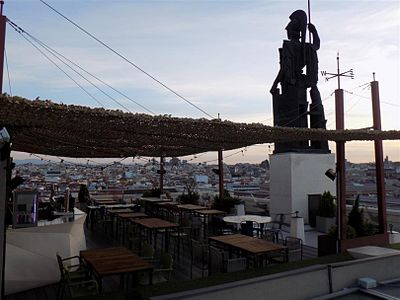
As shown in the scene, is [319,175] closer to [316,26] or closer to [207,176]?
[316,26]

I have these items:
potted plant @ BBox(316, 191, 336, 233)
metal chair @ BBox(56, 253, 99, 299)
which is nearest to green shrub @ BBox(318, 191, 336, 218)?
potted plant @ BBox(316, 191, 336, 233)

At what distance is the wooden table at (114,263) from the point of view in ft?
13.0

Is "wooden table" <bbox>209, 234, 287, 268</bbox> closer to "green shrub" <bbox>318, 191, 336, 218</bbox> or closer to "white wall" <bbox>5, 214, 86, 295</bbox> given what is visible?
"white wall" <bbox>5, 214, 86, 295</bbox>

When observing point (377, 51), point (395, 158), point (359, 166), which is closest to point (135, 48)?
point (377, 51)

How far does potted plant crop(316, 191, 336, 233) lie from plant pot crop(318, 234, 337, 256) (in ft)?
7.37

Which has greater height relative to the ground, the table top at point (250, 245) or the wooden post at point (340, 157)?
the wooden post at point (340, 157)

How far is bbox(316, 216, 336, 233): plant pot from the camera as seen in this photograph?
925 cm

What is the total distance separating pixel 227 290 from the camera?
343cm

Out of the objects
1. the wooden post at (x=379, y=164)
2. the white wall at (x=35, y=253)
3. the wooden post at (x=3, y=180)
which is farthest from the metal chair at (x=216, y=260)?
the wooden post at (x=379, y=164)

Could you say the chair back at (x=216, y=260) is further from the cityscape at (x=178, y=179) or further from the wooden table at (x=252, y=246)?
the cityscape at (x=178, y=179)

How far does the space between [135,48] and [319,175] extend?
272 inches

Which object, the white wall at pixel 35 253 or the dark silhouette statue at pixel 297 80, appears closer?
the white wall at pixel 35 253

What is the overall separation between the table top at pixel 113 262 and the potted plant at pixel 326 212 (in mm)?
6226

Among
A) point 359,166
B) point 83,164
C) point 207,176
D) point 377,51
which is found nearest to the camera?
point 377,51
